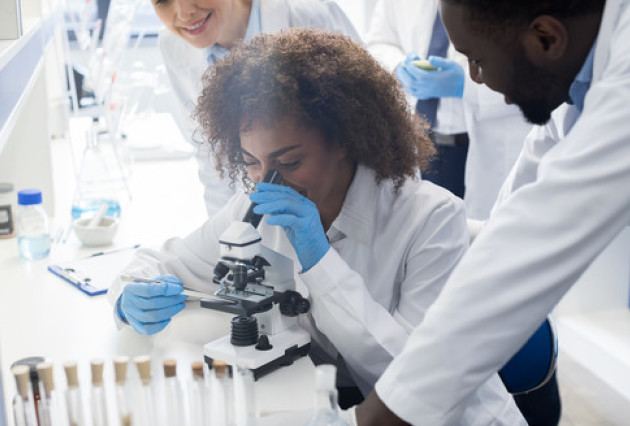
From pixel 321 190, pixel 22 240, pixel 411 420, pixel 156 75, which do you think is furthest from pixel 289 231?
pixel 156 75

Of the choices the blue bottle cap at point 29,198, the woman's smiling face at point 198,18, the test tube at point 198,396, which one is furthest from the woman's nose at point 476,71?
the blue bottle cap at point 29,198

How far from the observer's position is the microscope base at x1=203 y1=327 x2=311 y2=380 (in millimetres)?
1418

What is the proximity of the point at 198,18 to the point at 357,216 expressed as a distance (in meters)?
0.96

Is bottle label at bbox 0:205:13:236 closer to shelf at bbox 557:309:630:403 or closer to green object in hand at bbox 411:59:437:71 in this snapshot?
green object in hand at bbox 411:59:437:71

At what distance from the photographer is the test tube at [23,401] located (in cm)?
108

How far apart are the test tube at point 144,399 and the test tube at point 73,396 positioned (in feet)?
0.29

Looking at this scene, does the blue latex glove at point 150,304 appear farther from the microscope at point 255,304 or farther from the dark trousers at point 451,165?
the dark trousers at point 451,165

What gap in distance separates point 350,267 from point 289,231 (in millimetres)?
181

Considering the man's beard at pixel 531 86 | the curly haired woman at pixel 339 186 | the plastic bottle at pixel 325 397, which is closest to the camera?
the plastic bottle at pixel 325 397

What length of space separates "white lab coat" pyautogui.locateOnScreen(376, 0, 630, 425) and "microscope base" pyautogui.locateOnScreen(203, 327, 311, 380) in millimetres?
409

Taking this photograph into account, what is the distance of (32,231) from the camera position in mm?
2455

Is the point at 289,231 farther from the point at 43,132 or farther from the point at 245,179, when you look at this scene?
the point at 43,132

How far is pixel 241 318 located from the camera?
4.81ft

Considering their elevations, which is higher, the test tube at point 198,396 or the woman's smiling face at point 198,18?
the woman's smiling face at point 198,18
